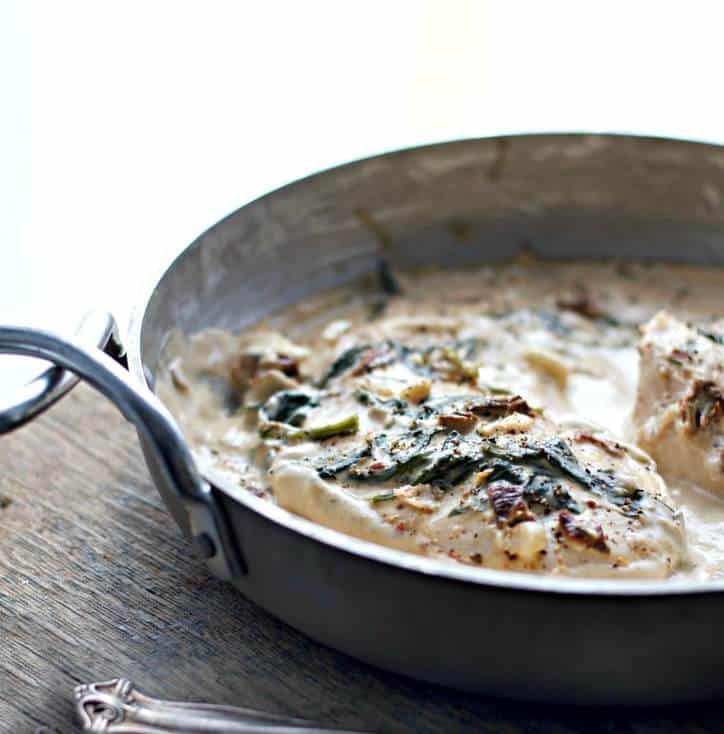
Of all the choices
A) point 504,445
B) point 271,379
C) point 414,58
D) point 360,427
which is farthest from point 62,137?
point 504,445

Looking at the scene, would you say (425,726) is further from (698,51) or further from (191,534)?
(698,51)

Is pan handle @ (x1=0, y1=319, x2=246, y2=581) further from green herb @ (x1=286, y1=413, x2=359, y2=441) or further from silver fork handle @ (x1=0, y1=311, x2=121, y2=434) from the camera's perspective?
green herb @ (x1=286, y1=413, x2=359, y2=441)

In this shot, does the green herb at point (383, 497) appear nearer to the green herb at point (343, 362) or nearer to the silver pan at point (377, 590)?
the silver pan at point (377, 590)

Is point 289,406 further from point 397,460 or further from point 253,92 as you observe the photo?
point 253,92

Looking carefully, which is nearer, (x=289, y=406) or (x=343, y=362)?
(x=289, y=406)

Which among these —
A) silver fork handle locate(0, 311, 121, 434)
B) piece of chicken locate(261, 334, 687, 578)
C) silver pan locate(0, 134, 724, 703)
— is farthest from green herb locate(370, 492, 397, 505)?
silver fork handle locate(0, 311, 121, 434)

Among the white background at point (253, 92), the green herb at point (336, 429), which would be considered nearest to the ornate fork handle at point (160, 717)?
the green herb at point (336, 429)

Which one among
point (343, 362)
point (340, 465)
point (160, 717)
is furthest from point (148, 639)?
point (343, 362)

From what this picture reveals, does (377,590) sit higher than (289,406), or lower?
higher
